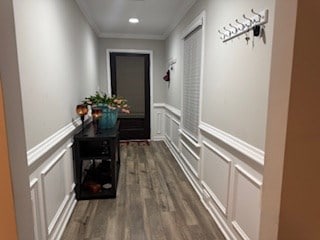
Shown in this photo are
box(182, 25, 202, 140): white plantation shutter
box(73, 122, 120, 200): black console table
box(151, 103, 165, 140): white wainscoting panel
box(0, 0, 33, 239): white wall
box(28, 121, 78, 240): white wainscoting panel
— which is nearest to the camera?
box(0, 0, 33, 239): white wall

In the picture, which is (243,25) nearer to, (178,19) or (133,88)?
(178,19)

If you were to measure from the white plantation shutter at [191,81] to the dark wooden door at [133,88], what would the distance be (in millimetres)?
2091

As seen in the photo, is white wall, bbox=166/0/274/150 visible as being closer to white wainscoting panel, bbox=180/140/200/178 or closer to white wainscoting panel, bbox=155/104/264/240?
white wainscoting panel, bbox=155/104/264/240

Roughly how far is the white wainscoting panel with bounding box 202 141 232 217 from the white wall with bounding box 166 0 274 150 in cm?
28

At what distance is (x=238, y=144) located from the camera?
5.82 feet

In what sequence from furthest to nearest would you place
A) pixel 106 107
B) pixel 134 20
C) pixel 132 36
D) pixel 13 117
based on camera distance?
pixel 132 36 < pixel 134 20 < pixel 106 107 < pixel 13 117

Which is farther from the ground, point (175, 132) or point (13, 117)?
point (13, 117)

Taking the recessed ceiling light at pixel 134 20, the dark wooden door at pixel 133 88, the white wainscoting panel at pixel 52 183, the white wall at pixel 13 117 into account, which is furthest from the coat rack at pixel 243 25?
the dark wooden door at pixel 133 88

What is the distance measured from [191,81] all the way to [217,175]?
1360mm

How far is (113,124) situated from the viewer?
312cm

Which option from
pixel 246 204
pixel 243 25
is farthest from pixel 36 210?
pixel 243 25

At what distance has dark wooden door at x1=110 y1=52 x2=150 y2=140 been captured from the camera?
5.31 meters

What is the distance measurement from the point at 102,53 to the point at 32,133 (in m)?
3.91

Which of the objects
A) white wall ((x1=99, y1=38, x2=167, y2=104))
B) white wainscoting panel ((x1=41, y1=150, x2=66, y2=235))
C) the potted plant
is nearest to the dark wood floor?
white wainscoting panel ((x1=41, y1=150, x2=66, y2=235))
